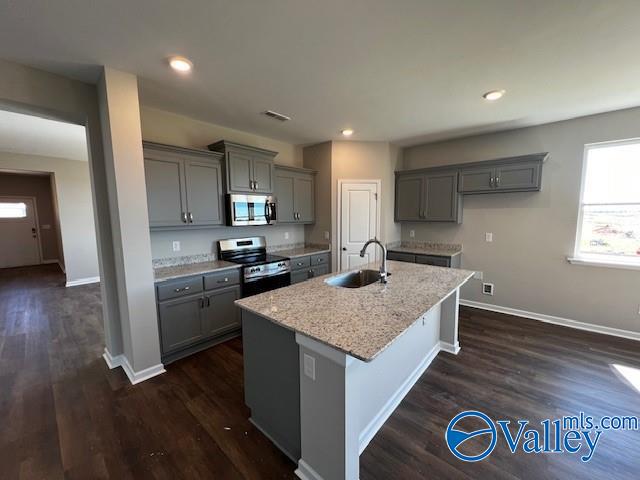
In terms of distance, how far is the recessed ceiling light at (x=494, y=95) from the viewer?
2.51m

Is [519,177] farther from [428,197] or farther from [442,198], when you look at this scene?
[428,197]

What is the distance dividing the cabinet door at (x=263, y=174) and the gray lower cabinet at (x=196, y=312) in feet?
4.01

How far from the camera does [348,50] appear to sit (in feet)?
6.15

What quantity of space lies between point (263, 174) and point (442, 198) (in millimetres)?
2763

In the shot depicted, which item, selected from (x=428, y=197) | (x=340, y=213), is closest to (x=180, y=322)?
(x=340, y=213)

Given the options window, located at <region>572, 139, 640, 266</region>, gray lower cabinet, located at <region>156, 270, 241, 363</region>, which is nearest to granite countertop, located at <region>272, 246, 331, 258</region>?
gray lower cabinet, located at <region>156, 270, 241, 363</region>

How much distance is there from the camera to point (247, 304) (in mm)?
1683

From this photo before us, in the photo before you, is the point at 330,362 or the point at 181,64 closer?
the point at 330,362

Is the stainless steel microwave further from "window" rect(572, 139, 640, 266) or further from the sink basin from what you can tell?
"window" rect(572, 139, 640, 266)

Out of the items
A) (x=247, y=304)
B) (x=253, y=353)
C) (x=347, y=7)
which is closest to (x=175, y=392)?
(x=253, y=353)

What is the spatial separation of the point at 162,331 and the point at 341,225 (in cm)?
279

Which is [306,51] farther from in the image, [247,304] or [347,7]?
[247,304]

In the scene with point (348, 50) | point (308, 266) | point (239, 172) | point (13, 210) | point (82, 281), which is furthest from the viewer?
point (13, 210)

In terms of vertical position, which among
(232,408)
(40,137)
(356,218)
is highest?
(40,137)
